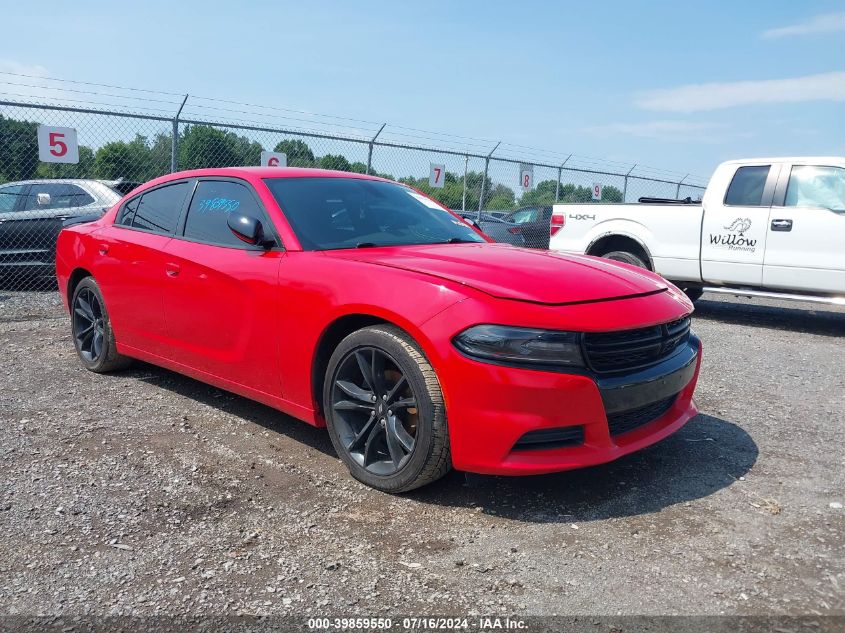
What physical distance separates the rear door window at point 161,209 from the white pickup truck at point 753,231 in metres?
5.65

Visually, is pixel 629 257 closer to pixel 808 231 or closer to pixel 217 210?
pixel 808 231

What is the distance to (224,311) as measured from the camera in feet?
13.0

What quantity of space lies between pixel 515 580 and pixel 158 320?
292 centimetres

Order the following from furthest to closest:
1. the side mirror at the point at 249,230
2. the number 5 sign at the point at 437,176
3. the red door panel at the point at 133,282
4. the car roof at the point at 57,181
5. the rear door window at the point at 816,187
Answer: the number 5 sign at the point at 437,176, the car roof at the point at 57,181, the rear door window at the point at 816,187, the red door panel at the point at 133,282, the side mirror at the point at 249,230

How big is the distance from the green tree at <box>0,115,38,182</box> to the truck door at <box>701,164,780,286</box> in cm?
840

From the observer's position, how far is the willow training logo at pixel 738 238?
795 cm

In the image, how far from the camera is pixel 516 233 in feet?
46.4

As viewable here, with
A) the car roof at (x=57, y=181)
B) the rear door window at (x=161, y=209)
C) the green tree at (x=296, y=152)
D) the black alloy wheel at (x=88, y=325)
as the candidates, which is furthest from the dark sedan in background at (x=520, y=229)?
the rear door window at (x=161, y=209)

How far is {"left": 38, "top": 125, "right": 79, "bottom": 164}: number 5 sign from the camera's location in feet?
28.4

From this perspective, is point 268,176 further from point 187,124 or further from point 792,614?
point 187,124

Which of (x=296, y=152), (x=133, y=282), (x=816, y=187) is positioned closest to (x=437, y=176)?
(x=296, y=152)

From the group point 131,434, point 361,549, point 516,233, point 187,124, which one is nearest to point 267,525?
point 361,549

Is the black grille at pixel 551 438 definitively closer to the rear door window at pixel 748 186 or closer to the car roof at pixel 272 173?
the car roof at pixel 272 173

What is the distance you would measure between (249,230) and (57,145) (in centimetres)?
636
